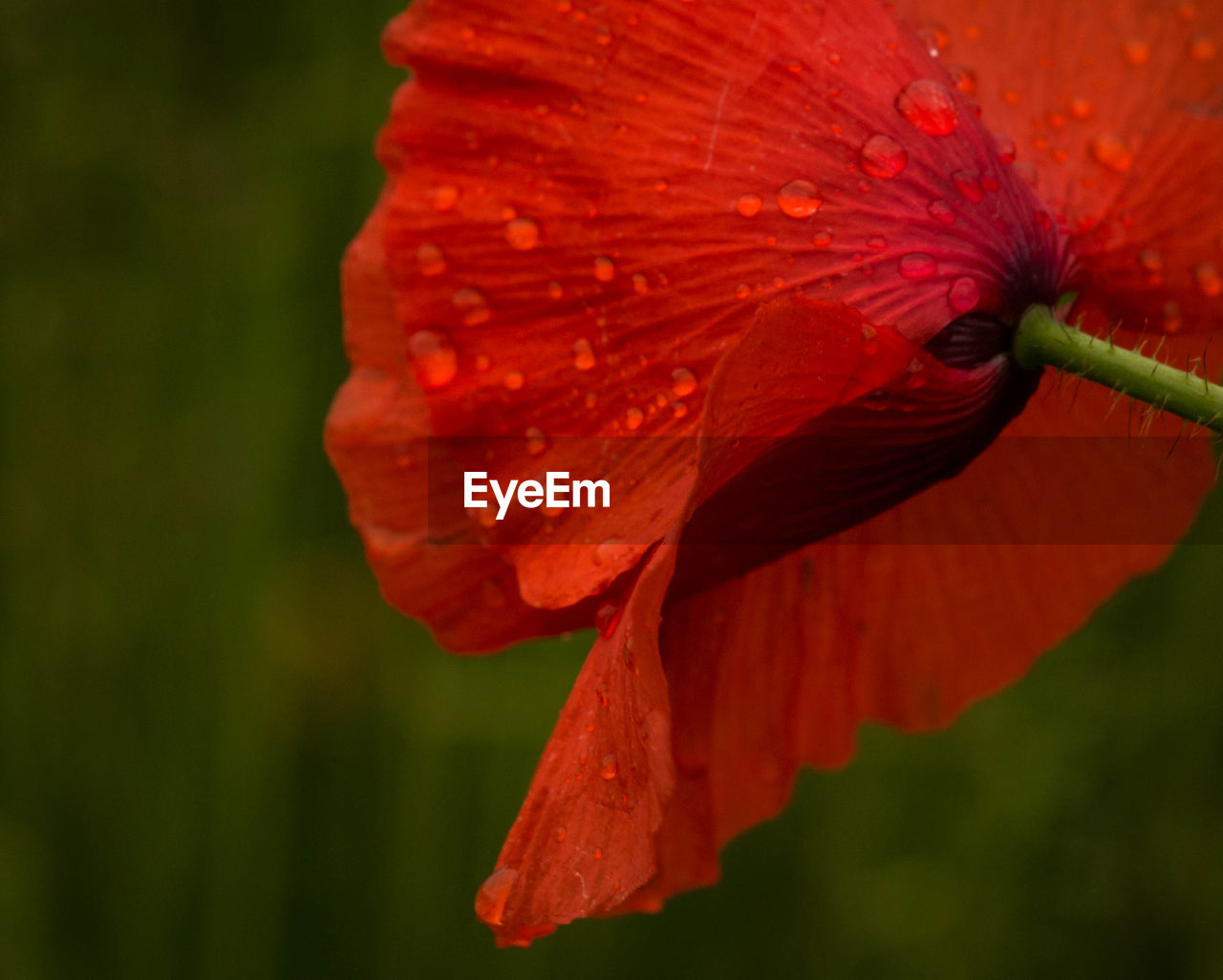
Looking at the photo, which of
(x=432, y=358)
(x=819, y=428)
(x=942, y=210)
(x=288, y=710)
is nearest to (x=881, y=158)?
(x=942, y=210)

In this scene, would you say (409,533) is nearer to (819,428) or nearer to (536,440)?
(536,440)

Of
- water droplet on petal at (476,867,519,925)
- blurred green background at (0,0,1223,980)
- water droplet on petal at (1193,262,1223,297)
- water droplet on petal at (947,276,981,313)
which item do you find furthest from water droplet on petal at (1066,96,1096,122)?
blurred green background at (0,0,1223,980)

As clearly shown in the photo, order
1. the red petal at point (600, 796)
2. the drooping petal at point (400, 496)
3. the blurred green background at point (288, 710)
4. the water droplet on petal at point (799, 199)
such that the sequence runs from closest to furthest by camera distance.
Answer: the red petal at point (600, 796) < the water droplet on petal at point (799, 199) < the drooping petal at point (400, 496) < the blurred green background at point (288, 710)

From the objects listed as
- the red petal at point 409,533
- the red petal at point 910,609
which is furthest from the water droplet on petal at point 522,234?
the red petal at point 910,609

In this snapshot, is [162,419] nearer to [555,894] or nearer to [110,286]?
[110,286]

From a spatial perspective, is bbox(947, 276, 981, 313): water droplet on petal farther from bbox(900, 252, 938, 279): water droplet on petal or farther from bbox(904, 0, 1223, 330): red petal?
bbox(904, 0, 1223, 330): red petal

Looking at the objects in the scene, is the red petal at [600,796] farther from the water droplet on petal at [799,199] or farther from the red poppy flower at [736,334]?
the water droplet on petal at [799,199]

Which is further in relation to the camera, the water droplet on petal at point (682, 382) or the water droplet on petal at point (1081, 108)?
the water droplet on petal at point (1081, 108)
